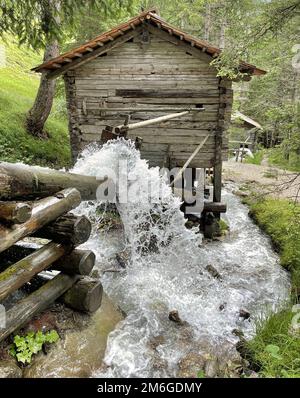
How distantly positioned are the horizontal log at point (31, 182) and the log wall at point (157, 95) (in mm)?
4894

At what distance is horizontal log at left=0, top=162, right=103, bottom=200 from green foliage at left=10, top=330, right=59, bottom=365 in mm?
1721

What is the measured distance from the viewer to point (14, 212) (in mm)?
3279

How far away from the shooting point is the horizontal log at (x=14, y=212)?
329 centimetres

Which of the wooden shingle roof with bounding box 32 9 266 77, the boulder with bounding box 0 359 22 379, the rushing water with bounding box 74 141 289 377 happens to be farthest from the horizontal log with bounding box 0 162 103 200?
the wooden shingle roof with bounding box 32 9 266 77

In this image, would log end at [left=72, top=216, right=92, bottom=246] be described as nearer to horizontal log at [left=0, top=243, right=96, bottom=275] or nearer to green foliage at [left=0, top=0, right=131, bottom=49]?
horizontal log at [left=0, top=243, right=96, bottom=275]

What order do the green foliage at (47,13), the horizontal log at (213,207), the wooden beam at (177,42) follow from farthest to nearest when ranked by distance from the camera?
the horizontal log at (213,207) < the wooden beam at (177,42) < the green foliage at (47,13)

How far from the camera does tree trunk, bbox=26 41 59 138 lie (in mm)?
13594

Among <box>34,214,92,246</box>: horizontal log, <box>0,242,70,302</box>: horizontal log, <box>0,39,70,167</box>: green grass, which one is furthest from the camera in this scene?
<box>0,39,70,167</box>: green grass

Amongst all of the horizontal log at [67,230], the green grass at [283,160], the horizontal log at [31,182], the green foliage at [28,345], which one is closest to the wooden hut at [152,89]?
the green grass at [283,160]

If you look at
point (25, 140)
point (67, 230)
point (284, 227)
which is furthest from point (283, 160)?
point (25, 140)

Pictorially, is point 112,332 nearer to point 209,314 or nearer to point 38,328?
point 38,328

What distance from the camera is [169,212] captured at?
297 inches

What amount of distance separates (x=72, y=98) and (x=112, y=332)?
7533 mm

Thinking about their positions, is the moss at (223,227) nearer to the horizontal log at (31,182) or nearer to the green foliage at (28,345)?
the horizontal log at (31,182)
